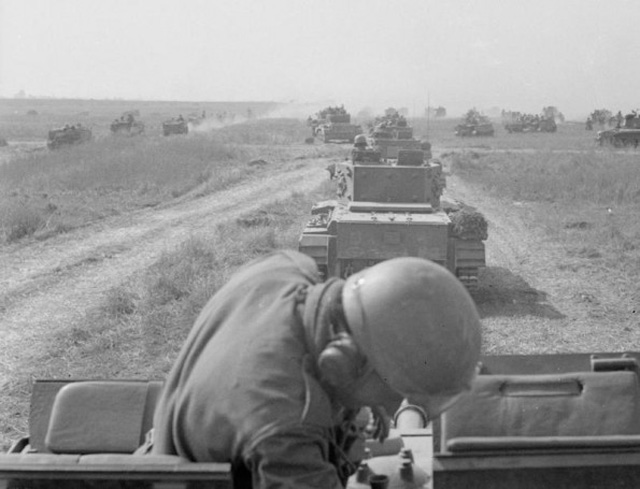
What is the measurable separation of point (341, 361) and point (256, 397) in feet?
0.93

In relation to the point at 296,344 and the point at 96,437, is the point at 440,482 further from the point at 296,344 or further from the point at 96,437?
the point at 96,437

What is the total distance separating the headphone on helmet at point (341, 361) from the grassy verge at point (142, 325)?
5.13 meters

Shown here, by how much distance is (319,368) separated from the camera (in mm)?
2895

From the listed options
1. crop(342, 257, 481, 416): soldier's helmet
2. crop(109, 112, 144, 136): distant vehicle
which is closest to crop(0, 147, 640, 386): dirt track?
crop(342, 257, 481, 416): soldier's helmet

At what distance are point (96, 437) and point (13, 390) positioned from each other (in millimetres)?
4883

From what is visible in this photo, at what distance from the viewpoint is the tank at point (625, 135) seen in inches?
1789

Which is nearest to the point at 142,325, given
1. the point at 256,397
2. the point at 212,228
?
the point at 256,397

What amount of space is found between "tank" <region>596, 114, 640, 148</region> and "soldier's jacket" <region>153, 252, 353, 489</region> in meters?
44.5

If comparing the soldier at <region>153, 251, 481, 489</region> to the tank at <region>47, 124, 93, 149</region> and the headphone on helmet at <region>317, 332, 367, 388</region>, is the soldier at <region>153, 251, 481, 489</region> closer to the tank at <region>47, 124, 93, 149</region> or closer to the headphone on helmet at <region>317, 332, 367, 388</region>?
the headphone on helmet at <region>317, 332, 367, 388</region>

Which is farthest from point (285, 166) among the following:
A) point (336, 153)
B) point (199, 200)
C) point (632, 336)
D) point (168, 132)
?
point (632, 336)

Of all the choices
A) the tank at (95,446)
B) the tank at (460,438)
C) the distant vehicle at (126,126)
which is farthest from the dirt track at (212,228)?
the distant vehicle at (126,126)

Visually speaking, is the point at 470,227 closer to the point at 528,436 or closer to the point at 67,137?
the point at 528,436

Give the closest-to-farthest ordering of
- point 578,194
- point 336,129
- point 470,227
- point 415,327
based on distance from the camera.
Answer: point 415,327
point 470,227
point 578,194
point 336,129

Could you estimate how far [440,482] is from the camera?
345cm
